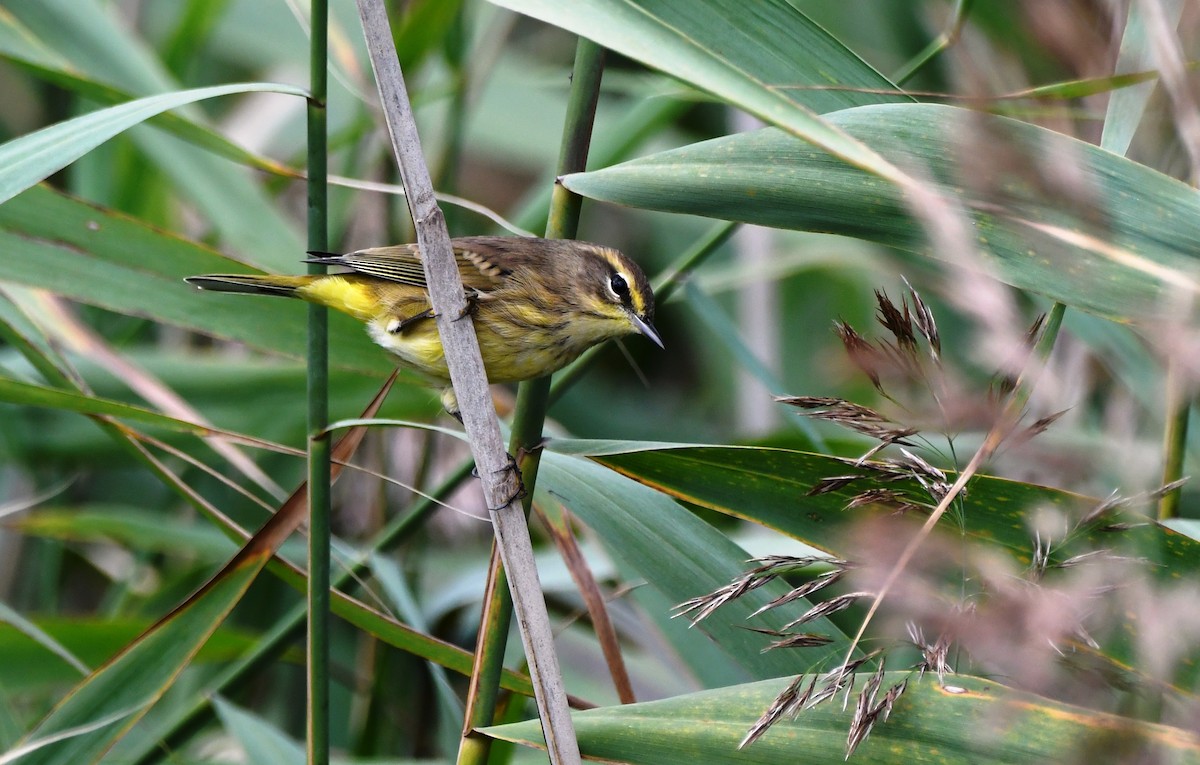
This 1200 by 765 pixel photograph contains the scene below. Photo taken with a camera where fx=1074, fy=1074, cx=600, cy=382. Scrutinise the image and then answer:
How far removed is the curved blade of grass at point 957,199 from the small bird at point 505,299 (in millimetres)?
851

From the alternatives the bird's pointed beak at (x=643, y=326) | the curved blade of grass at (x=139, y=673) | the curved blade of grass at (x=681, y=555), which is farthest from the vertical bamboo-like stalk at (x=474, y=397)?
the bird's pointed beak at (x=643, y=326)

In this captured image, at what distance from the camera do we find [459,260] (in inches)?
99.7

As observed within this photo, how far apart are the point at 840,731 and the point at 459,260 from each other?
5.51ft

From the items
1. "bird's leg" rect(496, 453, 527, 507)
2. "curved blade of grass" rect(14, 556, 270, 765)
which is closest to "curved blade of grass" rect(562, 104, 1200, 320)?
"bird's leg" rect(496, 453, 527, 507)

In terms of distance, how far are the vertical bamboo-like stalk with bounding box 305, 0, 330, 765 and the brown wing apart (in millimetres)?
757

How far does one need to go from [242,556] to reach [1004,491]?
3.44ft

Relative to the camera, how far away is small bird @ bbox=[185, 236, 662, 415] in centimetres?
212

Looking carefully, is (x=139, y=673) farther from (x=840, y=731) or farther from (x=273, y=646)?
(x=840, y=731)

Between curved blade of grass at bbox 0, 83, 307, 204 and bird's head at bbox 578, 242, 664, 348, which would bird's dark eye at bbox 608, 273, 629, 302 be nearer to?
bird's head at bbox 578, 242, 664, 348

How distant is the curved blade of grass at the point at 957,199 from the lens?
100cm

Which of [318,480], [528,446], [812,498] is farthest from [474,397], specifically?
[812,498]

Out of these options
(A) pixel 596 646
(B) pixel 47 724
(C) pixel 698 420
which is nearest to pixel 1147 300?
(B) pixel 47 724

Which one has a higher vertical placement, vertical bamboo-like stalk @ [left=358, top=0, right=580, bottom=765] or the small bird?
the small bird

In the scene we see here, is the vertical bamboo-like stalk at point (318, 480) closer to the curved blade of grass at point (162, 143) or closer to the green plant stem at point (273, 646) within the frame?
the green plant stem at point (273, 646)
